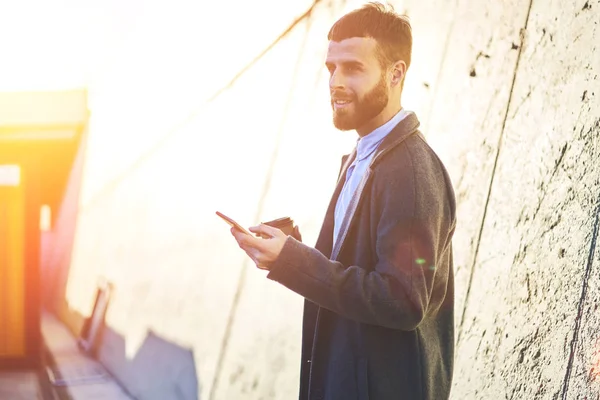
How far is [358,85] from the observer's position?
1.52 metres

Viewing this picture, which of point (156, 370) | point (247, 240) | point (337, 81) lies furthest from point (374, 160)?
point (156, 370)

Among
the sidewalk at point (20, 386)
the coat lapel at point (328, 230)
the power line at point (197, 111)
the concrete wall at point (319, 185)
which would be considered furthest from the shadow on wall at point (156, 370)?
the coat lapel at point (328, 230)

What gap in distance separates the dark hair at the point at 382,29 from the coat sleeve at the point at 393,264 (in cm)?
28

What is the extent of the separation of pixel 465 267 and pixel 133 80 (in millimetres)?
6756

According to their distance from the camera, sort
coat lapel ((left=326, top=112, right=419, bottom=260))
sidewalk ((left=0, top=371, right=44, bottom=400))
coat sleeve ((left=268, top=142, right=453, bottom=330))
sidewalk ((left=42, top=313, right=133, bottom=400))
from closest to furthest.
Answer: coat sleeve ((left=268, top=142, right=453, bottom=330)) < coat lapel ((left=326, top=112, right=419, bottom=260)) < sidewalk ((left=42, top=313, right=133, bottom=400)) < sidewalk ((left=0, top=371, right=44, bottom=400))

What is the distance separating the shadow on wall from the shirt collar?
3.02 metres

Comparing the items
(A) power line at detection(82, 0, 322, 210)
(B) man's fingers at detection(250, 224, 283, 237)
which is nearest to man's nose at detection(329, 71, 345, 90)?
(B) man's fingers at detection(250, 224, 283, 237)

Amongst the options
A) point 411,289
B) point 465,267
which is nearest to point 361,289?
point 411,289

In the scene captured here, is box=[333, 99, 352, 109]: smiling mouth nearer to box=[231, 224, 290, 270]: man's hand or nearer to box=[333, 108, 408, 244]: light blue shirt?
box=[333, 108, 408, 244]: light blue shirt

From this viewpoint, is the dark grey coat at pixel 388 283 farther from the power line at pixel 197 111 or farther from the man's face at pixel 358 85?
the power line at pixel 197 111

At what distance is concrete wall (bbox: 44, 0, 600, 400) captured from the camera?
1547mm

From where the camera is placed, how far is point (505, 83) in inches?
72.4

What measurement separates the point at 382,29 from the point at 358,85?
148 mm

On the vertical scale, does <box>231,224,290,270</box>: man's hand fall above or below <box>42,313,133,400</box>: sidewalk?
above
